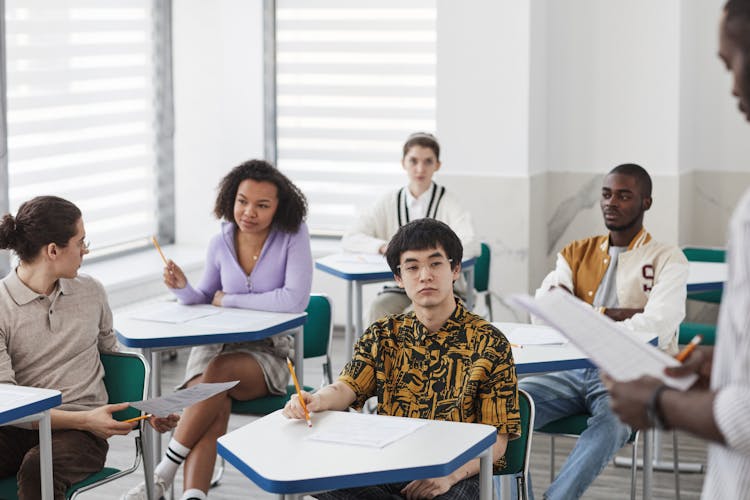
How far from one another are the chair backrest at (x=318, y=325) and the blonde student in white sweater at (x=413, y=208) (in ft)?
4.13

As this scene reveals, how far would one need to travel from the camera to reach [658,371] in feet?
5.58

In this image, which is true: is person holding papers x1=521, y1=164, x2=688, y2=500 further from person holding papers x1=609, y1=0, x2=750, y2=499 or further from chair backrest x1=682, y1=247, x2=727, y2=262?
person holding papers x1=609, y1=0, x2=750, y2=499

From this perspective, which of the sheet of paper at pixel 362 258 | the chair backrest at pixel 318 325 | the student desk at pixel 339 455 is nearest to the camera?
the student desk at pixel 339 455

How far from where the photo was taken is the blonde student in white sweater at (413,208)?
18.4ft

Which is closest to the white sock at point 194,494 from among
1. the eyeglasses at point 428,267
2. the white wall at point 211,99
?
the eyeglasses at point 428,267

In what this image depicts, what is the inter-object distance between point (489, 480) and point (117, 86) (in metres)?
4.70

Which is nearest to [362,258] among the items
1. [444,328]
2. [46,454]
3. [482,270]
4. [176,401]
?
[482,270]

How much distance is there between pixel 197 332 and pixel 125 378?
541 millimetres

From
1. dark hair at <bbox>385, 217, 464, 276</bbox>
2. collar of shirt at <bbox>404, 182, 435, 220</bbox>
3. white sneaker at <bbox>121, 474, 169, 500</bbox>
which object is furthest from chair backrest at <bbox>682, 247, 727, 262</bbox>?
white sneaker at <bbox>121, 474, 169, 500</bbox>

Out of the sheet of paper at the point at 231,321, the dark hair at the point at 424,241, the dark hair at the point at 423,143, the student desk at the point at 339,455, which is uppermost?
the dark hair at the point at 423,143

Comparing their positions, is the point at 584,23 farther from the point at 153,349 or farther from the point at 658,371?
the point at 658,371

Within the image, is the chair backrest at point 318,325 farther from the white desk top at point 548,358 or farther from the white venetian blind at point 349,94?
the white venetian blind at point 349,94

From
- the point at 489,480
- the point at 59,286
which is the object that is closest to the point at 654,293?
the point at 489,480

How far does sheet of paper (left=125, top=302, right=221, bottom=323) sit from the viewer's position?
411 centimetres
